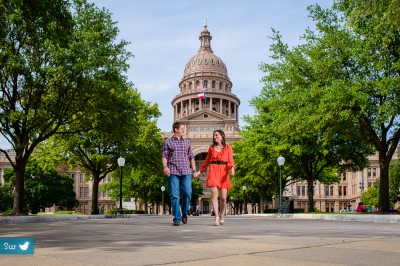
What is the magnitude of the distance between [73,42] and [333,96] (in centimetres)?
1249

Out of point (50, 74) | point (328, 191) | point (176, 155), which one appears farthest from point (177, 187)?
point (328, 191)

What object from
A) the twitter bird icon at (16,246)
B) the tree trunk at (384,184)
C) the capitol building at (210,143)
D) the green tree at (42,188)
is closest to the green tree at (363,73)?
the tree trunk at (384,184)

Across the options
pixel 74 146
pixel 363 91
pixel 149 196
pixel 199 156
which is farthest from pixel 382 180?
pixel 199 156

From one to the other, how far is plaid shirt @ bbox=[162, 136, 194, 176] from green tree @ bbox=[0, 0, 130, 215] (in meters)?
10.7

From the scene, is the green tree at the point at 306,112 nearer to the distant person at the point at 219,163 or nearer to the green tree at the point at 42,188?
the distant person at the point at 219,163

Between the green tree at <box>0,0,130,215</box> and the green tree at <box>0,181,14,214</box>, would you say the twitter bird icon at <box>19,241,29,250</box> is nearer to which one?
the green tree at <box>0,0,130,215</box>

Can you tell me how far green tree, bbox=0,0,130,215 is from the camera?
22.3 m

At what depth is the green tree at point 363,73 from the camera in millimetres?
23047

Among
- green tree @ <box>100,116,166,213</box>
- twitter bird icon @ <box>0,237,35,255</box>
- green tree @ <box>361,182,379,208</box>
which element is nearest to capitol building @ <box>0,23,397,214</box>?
green tree @ <box>361,182,379,208</box>

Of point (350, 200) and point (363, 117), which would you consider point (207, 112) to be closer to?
point (350, 200)

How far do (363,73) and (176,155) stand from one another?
16754 mm

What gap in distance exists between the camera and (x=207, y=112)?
417 feet

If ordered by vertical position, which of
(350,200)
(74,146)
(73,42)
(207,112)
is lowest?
(350,200)

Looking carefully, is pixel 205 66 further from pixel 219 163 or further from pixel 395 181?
pixel 219 163
